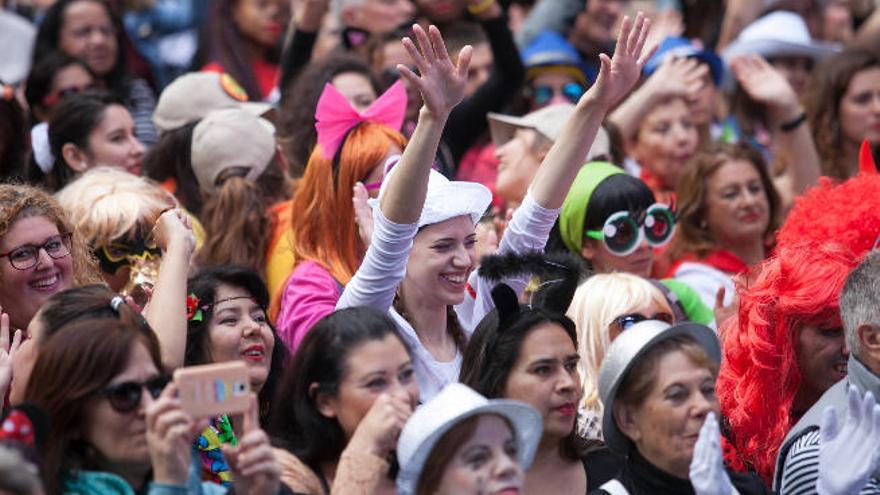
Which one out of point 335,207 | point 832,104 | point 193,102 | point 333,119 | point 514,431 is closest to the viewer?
point 514,431

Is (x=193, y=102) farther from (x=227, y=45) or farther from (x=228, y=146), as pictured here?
(x=227, y=45)

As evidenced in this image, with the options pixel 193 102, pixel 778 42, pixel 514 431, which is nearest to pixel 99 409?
pixel 514 431

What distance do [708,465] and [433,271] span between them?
1.40 metres

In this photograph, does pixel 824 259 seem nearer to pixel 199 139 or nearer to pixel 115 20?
pixel 199 139

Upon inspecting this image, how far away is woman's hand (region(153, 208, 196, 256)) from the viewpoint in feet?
16.3

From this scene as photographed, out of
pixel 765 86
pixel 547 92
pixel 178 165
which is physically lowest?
pixel 178 165

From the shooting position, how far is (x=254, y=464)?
12.5ft

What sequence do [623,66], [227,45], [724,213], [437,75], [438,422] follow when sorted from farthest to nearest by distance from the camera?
[227,45], [724,213], [623,66], [437,75], [438,422]

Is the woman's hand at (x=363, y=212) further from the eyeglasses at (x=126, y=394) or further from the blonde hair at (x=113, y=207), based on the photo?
the eyeglasses at (x=126, y=394)

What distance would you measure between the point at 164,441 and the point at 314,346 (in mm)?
800

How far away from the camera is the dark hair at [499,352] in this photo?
15.2 ft

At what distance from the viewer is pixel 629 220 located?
6262mm

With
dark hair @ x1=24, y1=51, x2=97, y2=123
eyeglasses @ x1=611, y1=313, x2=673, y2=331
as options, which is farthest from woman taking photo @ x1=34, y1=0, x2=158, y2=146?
eyeglasses @ x1=611, y1=313, x2=673, y2=331

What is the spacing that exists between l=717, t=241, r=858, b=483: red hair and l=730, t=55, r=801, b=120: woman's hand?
2569 mm
